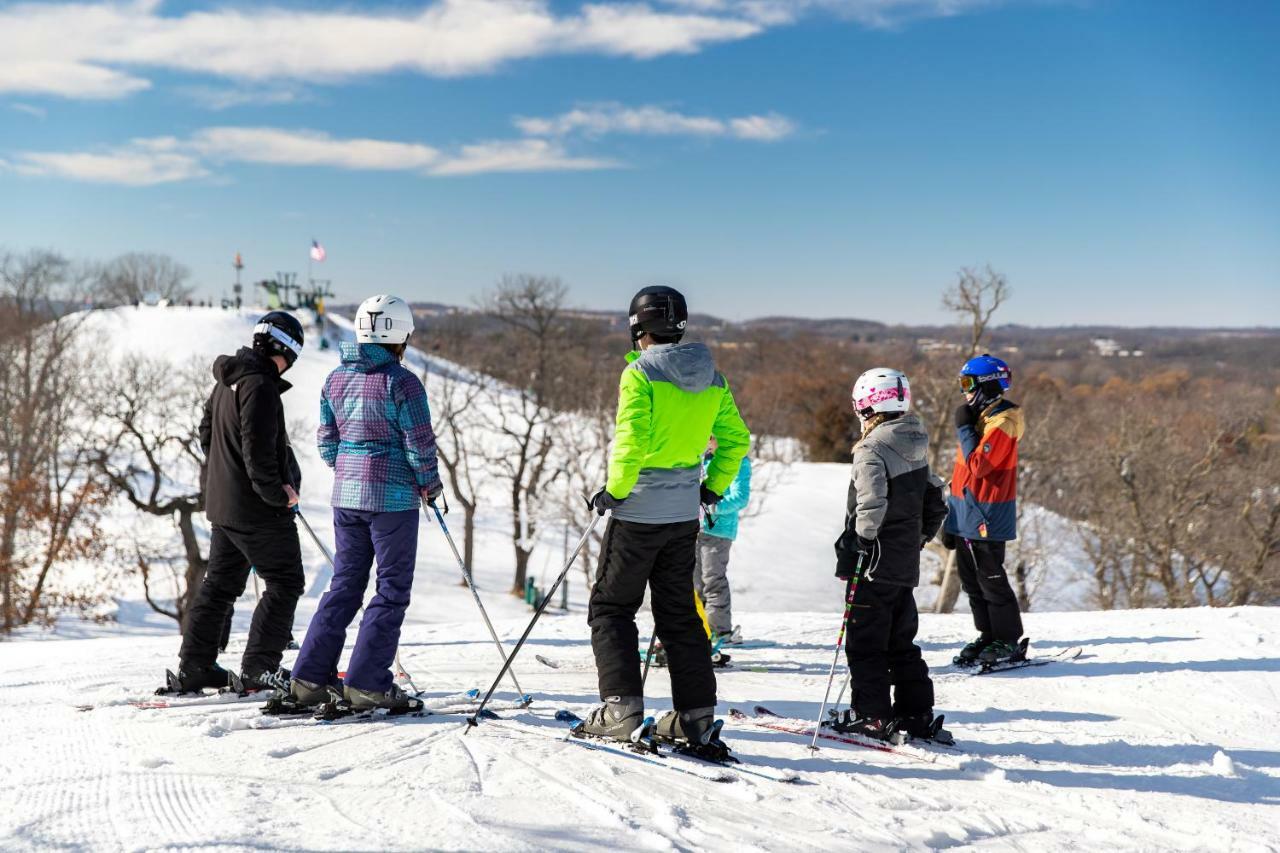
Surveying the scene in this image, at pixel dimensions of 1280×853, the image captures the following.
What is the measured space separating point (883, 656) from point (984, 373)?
275cm

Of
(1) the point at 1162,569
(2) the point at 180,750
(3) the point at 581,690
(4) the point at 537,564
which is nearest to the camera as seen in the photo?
(2) the point at 180,750

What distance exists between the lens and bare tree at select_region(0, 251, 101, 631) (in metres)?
25.9

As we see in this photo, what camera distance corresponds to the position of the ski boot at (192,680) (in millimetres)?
5551

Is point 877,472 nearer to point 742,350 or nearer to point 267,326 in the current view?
point 267,326

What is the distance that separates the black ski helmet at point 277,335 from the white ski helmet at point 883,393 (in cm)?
343

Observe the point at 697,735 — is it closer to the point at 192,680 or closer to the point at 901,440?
the point at 901,440

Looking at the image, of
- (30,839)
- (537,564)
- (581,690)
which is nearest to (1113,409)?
(537,564)

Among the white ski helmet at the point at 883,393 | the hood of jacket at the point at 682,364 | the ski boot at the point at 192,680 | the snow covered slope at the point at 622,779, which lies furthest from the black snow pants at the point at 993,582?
the ski boot at the point at 192,680

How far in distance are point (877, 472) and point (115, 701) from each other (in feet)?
15.8

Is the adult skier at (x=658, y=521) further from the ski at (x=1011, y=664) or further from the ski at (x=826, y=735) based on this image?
the ski at (x=1011, y=664)

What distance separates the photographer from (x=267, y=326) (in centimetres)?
541

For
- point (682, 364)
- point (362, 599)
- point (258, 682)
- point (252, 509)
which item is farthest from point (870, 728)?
point (252, 509)

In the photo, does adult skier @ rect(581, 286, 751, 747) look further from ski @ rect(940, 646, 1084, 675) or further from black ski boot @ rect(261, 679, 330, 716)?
ski @ rect(940, 646, 1084, 675)

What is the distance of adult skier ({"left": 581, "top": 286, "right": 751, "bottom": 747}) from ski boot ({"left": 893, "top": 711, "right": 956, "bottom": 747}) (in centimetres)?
130
